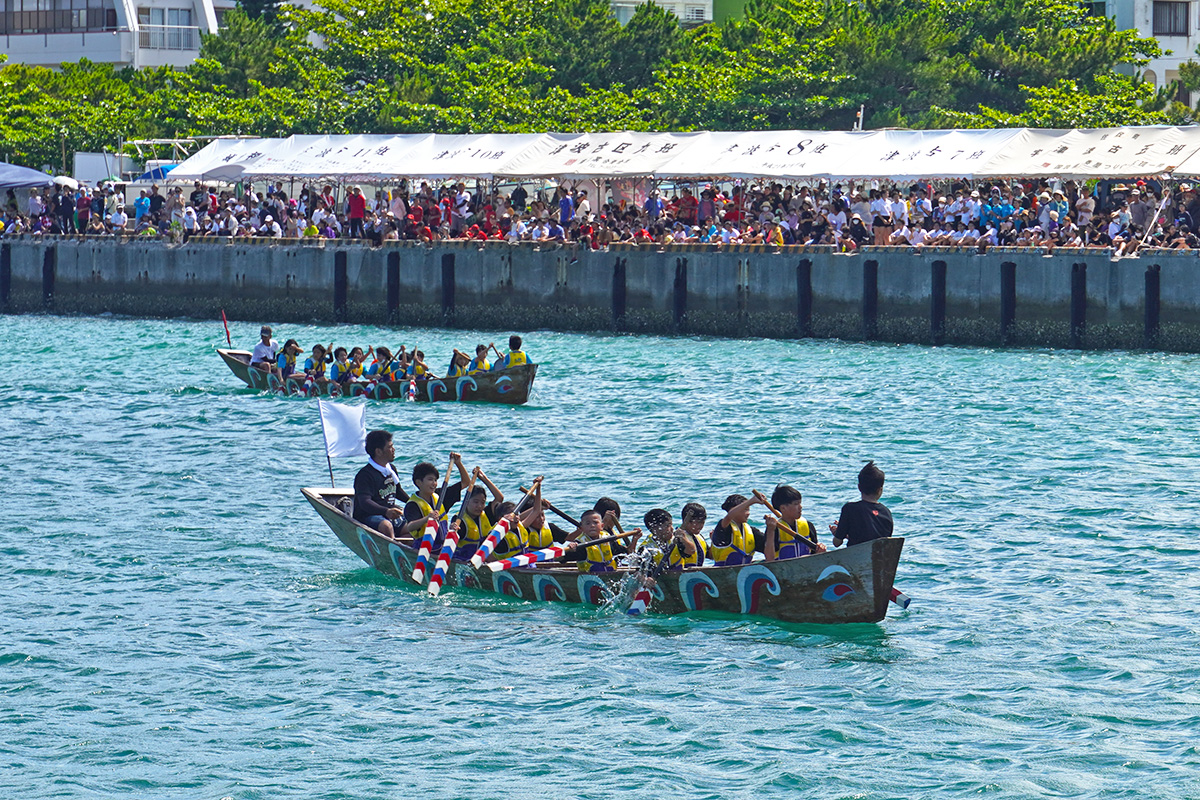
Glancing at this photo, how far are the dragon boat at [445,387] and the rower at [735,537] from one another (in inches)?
727

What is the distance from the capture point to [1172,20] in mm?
88000

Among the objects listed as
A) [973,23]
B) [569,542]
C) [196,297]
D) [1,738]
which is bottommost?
[1,738]

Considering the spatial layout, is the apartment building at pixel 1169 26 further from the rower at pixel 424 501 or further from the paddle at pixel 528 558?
the paddle at pixel 528 558

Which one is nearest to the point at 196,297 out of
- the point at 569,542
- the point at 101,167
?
the point at 101,167

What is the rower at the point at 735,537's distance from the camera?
21031mm

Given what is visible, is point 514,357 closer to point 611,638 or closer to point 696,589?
point 696,589

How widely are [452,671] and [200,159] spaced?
4168 centimetres

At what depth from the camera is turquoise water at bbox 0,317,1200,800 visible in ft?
55.4

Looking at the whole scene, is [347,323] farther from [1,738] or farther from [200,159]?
[1,738]

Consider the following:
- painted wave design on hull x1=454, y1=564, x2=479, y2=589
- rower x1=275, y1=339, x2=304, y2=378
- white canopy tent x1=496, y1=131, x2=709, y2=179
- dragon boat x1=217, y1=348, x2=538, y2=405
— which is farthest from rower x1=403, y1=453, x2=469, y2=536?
white canopy tent x1=496, y1=131, x2=709, y2=179

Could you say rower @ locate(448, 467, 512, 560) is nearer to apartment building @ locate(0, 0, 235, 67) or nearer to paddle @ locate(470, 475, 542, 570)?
paddle @ locate(470, 475, 542, 570)

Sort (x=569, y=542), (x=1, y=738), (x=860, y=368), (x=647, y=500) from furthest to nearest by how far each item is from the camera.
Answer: (x=860, y=368) < (x=647, y=500) < (x=569, y=542) < (x=1, y=738)

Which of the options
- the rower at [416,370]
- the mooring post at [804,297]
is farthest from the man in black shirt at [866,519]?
the mooring post at [804,297]

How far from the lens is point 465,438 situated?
3625 centimetres
